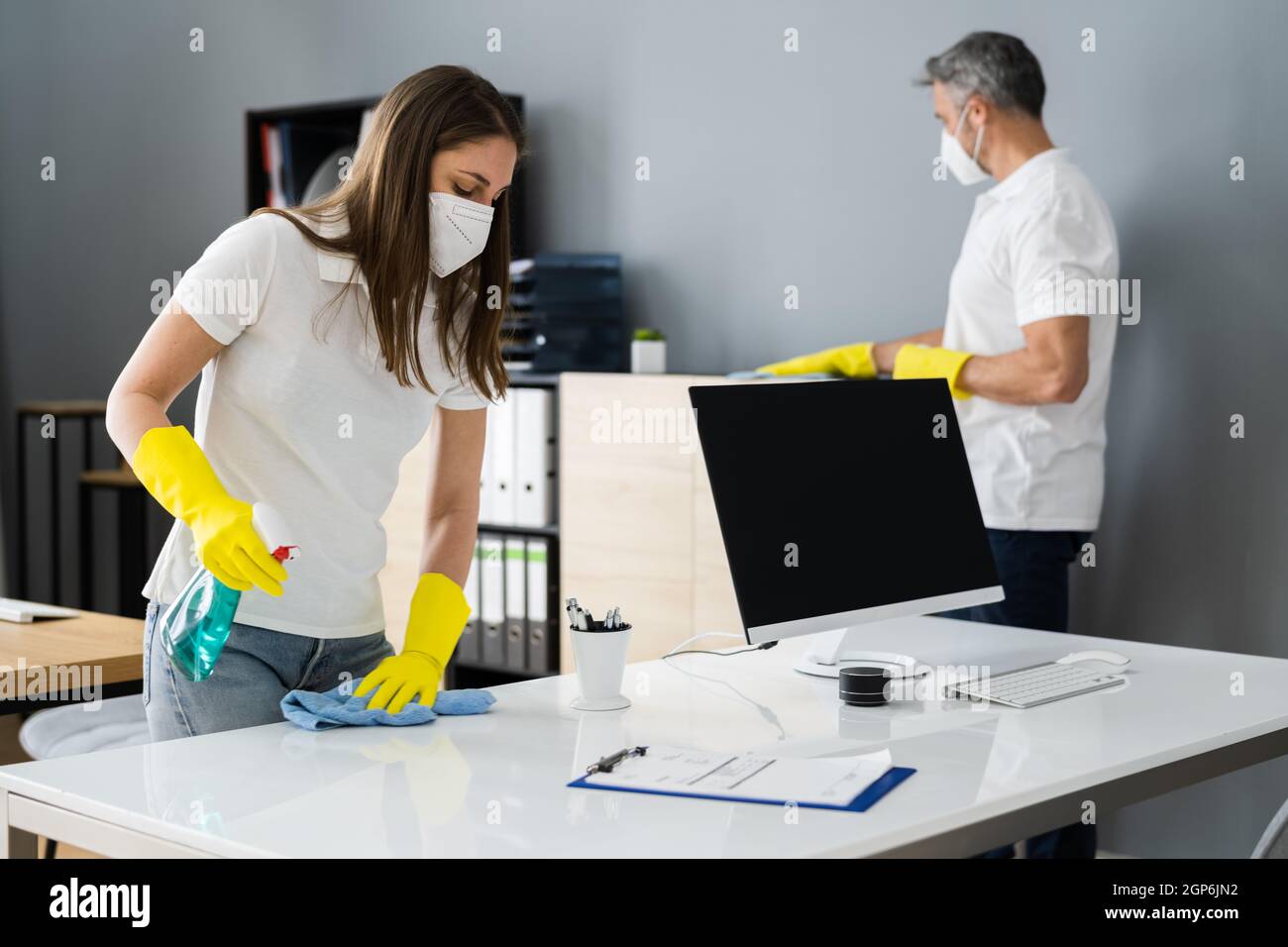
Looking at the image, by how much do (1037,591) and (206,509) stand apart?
1.70 meters

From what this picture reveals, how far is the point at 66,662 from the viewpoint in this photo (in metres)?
2.05

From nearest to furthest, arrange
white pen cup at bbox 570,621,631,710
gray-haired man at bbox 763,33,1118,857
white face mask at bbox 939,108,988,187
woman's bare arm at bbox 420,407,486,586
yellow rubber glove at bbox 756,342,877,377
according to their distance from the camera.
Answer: white pen cup at bbox 570,621,631,710, woman's bare arm at bbox 420,407,486,586, gray-haired man at bbox 763,33,1118,857, white face mask at bbox 939,108,988,187, yellow rubber glove at bbox 756,342,877,377

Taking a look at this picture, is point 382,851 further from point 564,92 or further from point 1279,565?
point 564,92

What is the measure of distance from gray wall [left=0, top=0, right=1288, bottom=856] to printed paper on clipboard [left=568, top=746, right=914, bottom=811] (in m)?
1.75

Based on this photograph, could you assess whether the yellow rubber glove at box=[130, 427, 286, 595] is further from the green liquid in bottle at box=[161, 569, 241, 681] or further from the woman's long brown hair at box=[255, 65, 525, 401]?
the woman's long brown hair at box=[255, 65, 525, 401]

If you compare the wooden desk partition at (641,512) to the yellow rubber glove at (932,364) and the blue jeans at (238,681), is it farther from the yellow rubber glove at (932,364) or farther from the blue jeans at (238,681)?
the blue jeans at (238,681)

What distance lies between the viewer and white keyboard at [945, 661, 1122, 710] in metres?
1.72

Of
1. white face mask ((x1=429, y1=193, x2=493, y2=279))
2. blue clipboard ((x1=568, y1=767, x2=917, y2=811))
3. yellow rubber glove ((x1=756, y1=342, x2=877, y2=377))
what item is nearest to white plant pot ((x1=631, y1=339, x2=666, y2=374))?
yellow rubber glove ((x1=756, y1=342, x2=877, y2=377))

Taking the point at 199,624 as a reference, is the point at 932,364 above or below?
above

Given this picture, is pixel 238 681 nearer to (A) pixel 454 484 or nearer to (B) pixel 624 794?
(A) pixel 454 484

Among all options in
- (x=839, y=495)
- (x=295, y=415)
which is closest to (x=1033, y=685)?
(x=839, y=495)

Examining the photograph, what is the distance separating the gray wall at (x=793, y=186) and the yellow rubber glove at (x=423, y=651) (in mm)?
1773

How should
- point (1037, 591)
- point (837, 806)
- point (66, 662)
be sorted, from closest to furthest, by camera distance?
point (837, 806) → point (66, 662) → point (1037, 591)

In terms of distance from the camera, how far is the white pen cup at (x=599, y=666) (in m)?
1.66
